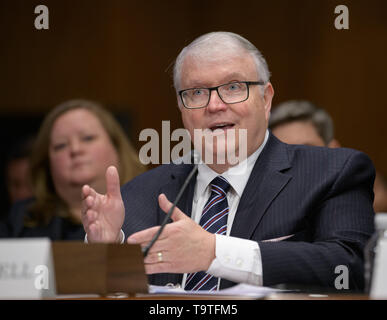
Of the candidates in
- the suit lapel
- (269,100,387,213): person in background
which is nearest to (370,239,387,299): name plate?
the suit lapel

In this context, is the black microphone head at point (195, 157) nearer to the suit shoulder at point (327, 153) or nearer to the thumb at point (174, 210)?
the suit shoulder at point (327, 153)

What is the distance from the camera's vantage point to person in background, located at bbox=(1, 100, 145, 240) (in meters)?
3.33

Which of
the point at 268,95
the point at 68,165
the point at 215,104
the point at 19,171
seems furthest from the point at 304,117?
Answer: the point at 19,171

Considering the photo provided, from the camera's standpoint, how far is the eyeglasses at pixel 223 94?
2279mm

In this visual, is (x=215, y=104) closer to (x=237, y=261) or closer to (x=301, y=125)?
(x=237, y=261)

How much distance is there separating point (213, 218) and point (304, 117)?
1506 millimetres

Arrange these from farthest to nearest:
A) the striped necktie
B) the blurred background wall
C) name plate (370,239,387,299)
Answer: the blurred background wall, the striped necktie, name plate (370,239,387,299)

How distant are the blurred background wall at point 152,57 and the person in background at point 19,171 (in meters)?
0.53

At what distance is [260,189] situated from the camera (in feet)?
7.16

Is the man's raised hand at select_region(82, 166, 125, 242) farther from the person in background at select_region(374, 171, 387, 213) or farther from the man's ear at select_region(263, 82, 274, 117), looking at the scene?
the person in background at select_region(374, 171, 387, 213)

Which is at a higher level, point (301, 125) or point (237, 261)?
point (301, 125)

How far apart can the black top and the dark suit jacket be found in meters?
0.99
